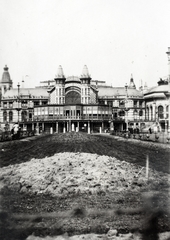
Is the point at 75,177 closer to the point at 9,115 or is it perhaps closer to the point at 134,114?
the point at 134,114

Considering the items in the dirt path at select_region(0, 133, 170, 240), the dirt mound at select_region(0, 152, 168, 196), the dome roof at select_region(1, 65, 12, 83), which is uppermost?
the dome roof at select_region(1, 65, 12, 83)

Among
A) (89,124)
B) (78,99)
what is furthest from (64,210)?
(78,99)

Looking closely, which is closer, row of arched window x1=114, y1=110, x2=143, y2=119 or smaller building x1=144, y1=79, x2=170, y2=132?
smaller building x1=144, y1=79, x2=170, y2=132

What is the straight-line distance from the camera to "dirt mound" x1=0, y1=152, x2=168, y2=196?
12.4 meters

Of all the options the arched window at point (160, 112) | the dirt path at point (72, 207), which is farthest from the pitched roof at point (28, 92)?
the dirt path at point (72, 207)

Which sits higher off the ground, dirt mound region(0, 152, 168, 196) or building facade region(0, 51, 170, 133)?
building facade region(0, 51, 170, 133)

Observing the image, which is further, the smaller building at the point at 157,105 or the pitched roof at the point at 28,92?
the pitched roof at the point at 28,92

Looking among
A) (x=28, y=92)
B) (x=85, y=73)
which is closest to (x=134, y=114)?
(x=85, y=73)

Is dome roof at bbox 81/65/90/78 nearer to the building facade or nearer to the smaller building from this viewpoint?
the building facade

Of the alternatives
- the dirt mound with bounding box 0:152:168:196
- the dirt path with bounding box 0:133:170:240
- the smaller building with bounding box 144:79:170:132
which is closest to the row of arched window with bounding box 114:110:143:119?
the smaller building with bounding box 144:79:170:132

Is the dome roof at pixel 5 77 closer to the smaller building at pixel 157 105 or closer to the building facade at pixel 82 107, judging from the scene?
the building facade at pixel 82 107

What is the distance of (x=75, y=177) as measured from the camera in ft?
42.8

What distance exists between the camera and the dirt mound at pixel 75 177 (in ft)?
40.7

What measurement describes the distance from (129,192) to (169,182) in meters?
2.29
